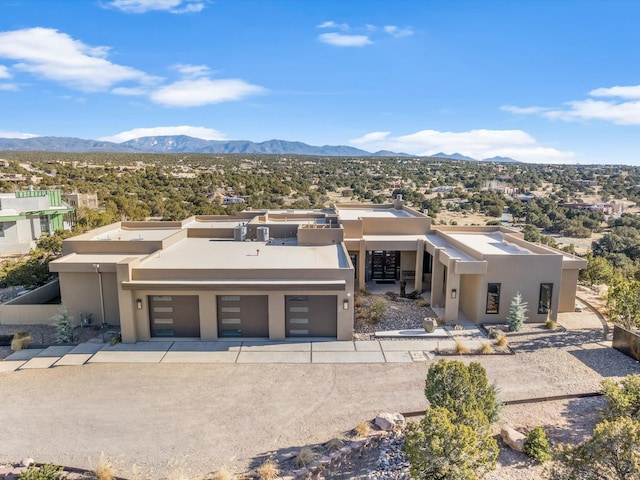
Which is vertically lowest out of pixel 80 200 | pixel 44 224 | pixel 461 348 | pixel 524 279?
pixel 461 348

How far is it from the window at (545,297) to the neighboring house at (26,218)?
33.8m

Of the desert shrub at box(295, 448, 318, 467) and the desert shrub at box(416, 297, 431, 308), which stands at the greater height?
the desert shrub at box(416, 297, 431, 308)

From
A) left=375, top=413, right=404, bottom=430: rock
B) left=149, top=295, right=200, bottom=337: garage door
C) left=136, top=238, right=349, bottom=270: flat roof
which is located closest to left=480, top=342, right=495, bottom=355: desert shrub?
left=375, top=413, right=404, bottom=430: rock

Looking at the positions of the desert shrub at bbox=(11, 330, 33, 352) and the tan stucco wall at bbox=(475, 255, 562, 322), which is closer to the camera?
the desert shrub at bbox=(11, 330, 33, 352)

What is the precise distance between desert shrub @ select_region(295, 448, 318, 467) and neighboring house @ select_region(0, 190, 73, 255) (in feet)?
103

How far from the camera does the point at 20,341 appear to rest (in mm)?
15133

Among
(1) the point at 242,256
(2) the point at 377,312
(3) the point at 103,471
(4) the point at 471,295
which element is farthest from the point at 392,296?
(3) the point at 103,471

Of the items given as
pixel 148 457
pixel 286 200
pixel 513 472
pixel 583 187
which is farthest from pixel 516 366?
pixel 583 187

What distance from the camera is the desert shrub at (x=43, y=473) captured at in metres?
8.42

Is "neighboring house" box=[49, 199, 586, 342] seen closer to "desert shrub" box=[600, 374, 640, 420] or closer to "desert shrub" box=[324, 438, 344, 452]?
"desert shrub" box=[324, 438, 344, 452]

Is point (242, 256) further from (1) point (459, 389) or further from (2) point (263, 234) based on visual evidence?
(1) point (459, 389)

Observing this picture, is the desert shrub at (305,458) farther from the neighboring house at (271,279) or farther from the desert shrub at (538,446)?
the neighboring house at (271,279)

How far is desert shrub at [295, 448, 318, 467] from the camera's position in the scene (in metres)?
9.06

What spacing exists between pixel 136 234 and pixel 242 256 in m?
7.78
